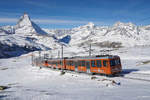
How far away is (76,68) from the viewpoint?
36.1 meters

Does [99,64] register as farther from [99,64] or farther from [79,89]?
[79,89]

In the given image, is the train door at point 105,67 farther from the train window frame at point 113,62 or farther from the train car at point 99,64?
the train window frame at point 113,62

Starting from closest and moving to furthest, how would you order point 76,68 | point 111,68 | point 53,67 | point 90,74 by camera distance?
point 111,68 → point 90,74 → point 76,68 → point 53,67

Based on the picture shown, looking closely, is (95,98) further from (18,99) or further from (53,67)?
(53,67)

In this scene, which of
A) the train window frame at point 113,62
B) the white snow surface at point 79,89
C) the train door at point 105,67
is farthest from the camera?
the train window frame at point 113,62

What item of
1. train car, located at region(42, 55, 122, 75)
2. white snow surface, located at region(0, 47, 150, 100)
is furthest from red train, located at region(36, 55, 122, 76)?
white snow surface, located at region(0, 47, 150, 100)

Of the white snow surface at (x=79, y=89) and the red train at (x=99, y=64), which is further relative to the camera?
the red train at (x=99, y=64)

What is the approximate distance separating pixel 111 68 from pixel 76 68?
36.9 feet

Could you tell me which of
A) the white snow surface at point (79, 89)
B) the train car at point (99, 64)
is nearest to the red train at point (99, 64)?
the train car at point (99, 64)

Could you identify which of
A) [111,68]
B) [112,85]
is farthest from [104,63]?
[112,85]

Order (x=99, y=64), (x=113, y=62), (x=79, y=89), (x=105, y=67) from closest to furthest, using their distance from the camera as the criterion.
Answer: (x=79, y=89) → (x=105, y=67) → (x=113, y=62) → (x=99, y=64)

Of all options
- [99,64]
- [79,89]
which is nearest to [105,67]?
[99,64]

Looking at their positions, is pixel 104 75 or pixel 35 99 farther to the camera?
pixel 104 75

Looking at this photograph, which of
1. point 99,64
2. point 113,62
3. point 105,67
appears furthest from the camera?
point 99,64
